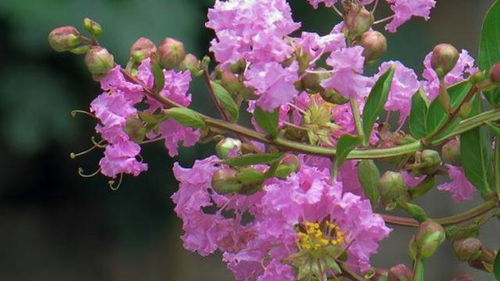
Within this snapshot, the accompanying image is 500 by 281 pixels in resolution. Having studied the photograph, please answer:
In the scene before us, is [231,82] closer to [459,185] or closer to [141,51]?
[141,51]

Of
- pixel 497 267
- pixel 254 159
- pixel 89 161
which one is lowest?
pixel 89 161

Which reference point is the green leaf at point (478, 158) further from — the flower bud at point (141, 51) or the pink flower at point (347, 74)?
the flower bud at point (141, 51)

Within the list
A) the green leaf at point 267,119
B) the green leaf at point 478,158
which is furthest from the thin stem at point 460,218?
the green leaf at point 267,119

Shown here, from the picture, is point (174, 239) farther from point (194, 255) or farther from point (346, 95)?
point (346, 95)

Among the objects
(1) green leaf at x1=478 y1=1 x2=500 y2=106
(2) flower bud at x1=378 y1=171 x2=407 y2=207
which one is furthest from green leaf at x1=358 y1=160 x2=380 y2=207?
(1) green leaf at x1=478 y1=1 x2=500 y2=106

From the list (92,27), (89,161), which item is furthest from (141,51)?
(89,161)

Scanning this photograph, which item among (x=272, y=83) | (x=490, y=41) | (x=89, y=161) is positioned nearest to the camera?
(x=272, y=83)
